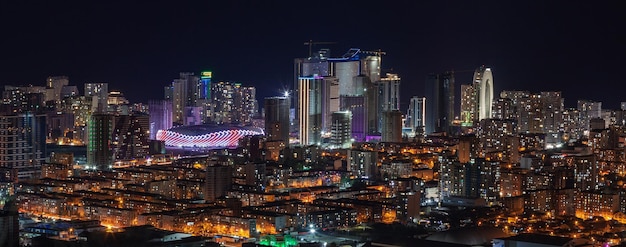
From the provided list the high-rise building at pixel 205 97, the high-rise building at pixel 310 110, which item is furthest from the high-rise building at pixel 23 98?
the high-rise building at pixel 310 110

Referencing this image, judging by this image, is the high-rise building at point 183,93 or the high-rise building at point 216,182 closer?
the high-rise building at point 216,182

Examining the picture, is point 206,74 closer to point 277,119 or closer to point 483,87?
point 277,119

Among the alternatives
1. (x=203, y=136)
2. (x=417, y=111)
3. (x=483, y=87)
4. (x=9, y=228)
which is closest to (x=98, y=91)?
(x=203, y=136)

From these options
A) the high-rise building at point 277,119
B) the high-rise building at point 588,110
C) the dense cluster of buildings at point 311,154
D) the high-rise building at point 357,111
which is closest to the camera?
the dense cluster of buildings at point 311,154

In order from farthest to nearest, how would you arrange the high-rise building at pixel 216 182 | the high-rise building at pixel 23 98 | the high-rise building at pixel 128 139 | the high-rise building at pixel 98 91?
the high-rise building at pixel 98 91
the high-rise building at pixel 23 98
the high-rise building at pixel 128 139
the high-rise building at pixel 216 182

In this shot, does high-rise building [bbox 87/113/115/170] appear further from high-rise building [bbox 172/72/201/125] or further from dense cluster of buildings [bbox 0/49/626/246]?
high-rise building [bbox 172/72/201/125]

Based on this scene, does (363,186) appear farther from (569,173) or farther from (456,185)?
(569,173)

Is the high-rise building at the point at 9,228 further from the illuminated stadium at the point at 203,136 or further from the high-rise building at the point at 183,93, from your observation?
the high-rise building at the point at 183,93

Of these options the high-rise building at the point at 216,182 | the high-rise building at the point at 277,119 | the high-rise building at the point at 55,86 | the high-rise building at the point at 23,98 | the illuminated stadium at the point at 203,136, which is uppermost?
the high-rise building at the point at 55,86
